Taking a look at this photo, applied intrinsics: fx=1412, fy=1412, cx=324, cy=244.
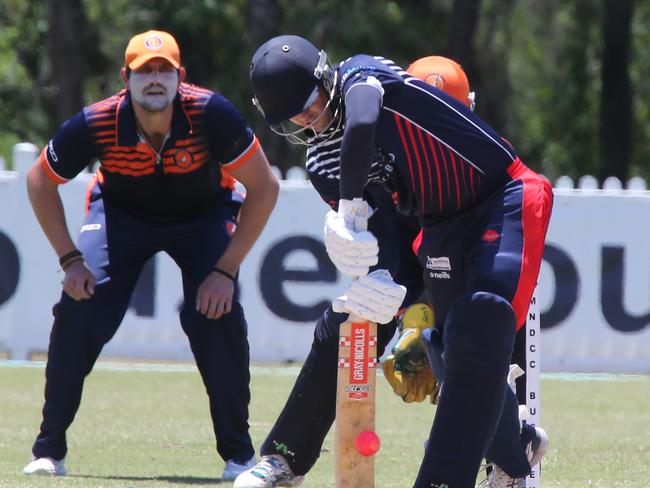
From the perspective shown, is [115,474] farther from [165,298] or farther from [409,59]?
[409,59]

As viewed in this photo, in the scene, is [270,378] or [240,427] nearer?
[240,427]

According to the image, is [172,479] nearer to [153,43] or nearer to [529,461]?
[529,461]

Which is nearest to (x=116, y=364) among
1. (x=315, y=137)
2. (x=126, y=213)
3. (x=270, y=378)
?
(x=270, y=378)

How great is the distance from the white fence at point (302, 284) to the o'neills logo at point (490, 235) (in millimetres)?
7055

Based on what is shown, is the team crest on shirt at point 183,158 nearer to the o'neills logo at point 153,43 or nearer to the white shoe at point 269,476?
the o'neills logo at point 153,43

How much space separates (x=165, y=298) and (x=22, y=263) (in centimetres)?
128

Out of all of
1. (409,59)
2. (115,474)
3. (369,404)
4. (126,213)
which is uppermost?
(409,59)

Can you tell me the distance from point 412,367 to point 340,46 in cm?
1802

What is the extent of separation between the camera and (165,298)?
12.2 metres

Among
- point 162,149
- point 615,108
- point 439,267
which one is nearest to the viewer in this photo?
point 439,267

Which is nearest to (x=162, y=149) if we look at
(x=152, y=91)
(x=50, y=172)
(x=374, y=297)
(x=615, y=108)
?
(x=152, y=91)

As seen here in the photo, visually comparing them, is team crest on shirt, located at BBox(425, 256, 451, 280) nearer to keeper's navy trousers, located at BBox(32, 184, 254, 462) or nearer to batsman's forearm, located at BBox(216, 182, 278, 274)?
batsman's forearm, located at BBox(216, 182, 278, 274)

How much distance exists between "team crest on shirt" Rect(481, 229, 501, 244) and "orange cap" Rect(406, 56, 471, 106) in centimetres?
154

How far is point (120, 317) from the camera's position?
22.0ft
